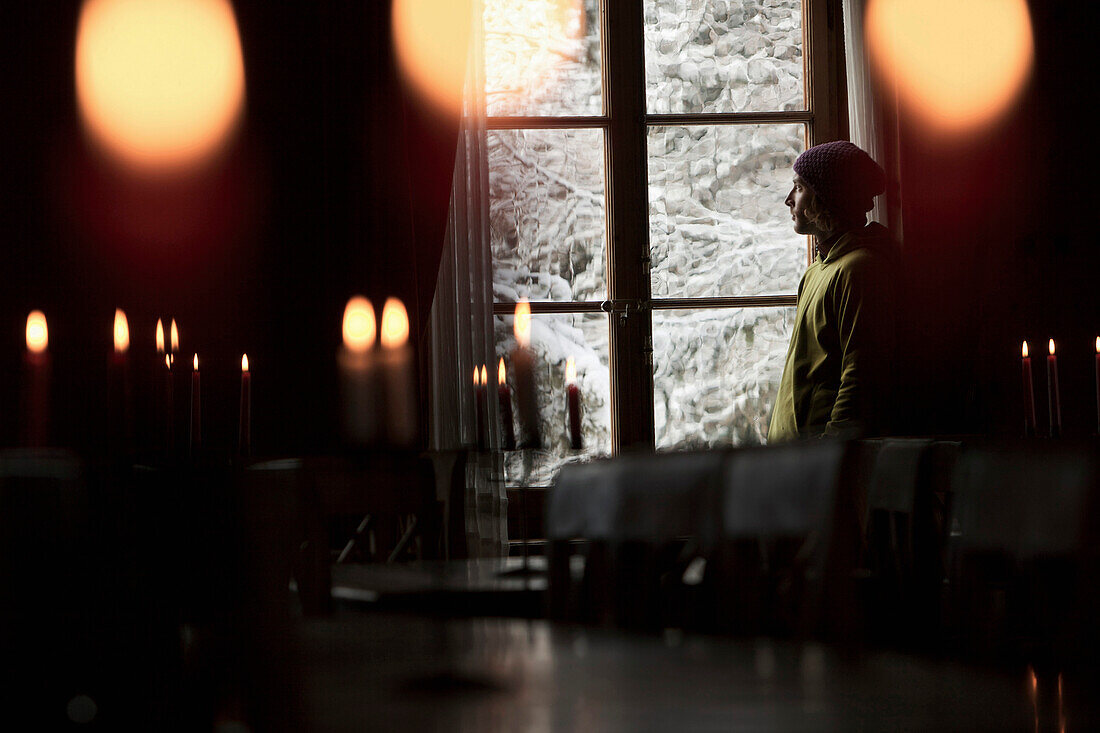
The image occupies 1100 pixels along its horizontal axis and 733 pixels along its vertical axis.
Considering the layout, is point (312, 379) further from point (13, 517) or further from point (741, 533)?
point (13, 517)

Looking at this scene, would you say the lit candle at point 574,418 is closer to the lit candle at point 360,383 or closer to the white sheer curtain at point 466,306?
the lit candle at point 360,383

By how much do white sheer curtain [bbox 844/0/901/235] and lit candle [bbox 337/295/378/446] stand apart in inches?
109

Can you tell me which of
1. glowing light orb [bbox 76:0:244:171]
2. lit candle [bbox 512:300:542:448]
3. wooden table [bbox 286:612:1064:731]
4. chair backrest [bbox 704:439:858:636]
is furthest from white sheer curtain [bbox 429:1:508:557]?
wooden table [bbox 286:612:1064:731]

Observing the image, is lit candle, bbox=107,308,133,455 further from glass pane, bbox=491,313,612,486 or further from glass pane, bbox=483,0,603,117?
glass pane, bbox=483,0,603,117

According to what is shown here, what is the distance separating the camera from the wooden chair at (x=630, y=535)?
1478mm

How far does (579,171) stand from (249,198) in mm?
1047

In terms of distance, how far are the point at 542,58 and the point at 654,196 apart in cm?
58

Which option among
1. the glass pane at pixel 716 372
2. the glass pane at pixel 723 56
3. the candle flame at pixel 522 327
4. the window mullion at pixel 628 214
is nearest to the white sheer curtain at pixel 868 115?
the glass pane at pixel 723 56

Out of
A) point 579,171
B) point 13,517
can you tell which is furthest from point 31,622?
point 579,171

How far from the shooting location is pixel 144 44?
3322 mm

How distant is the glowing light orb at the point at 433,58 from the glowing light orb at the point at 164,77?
50cm

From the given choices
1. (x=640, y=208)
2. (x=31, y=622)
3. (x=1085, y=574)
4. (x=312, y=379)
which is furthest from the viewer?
(x=640, y=208)

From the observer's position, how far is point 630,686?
0.65m

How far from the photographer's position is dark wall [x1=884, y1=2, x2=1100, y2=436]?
11.4 ft
